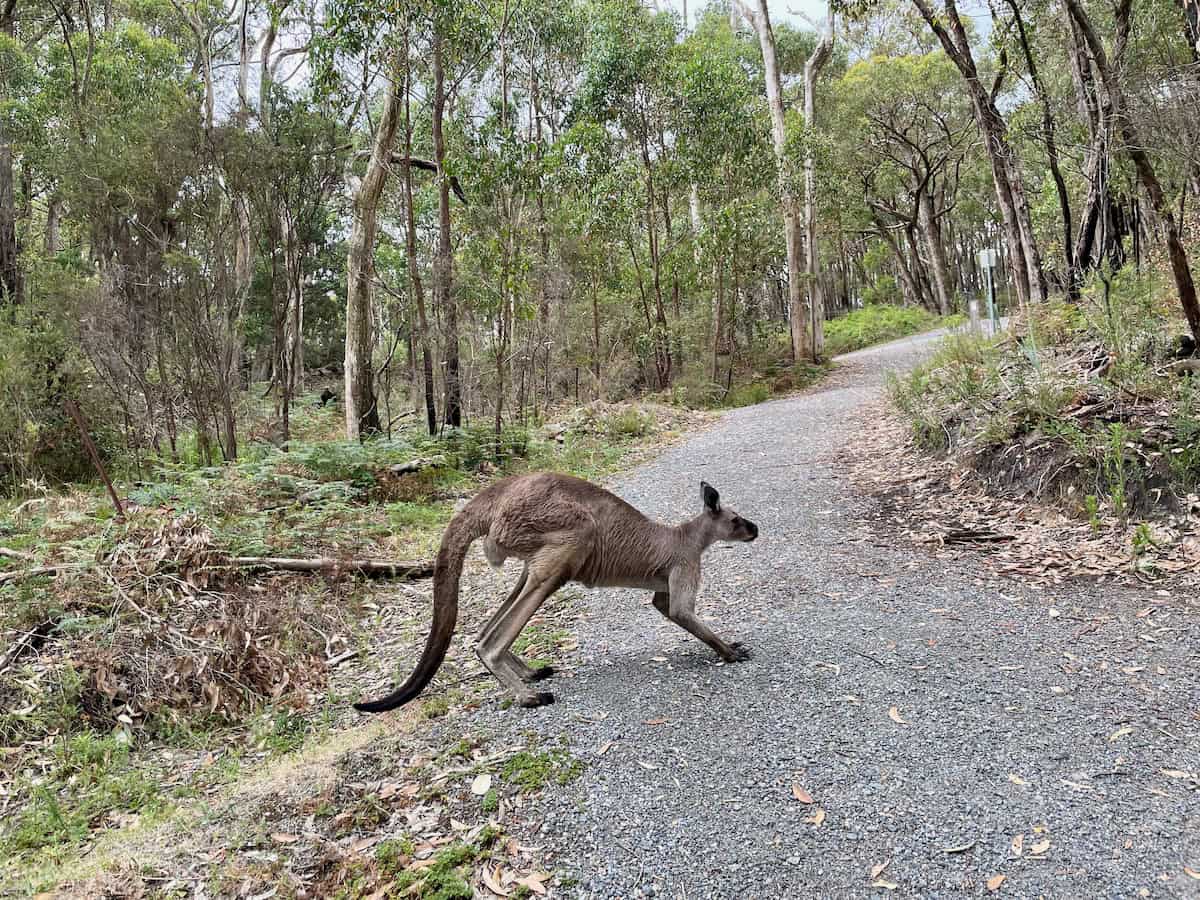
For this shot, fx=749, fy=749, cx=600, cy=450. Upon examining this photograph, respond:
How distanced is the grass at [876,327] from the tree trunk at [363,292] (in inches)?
778

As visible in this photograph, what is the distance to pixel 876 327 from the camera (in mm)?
33125

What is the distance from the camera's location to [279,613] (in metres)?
5.58

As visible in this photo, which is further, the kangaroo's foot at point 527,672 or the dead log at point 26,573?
the dead log at point 26,573

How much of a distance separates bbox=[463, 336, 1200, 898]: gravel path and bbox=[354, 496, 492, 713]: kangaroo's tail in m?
0.48

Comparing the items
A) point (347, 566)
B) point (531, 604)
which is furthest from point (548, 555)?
point (347, 566)

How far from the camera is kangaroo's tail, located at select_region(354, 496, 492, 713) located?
3859mm

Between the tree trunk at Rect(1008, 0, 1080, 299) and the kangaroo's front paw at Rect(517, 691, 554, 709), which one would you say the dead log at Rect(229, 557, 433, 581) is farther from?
the tree trunk at Rect(1008, 0, 1080, 299)

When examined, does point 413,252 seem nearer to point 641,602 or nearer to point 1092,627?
point 641,602

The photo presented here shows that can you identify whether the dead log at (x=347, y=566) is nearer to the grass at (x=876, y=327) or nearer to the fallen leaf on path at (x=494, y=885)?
the fallen leaf on path at (x=494, y=885)

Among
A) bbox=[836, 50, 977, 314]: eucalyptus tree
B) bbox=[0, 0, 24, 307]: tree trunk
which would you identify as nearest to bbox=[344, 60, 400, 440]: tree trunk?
bbox=[0, 0, 24, 307]: tree trunk

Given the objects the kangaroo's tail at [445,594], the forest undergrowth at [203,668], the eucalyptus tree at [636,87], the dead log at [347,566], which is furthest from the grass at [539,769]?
the eucalyptus tree at [636,87]

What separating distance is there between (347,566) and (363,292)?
8.77m

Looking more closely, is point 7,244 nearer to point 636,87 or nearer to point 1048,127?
point 636,87

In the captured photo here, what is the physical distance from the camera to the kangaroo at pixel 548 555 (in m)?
3.98
